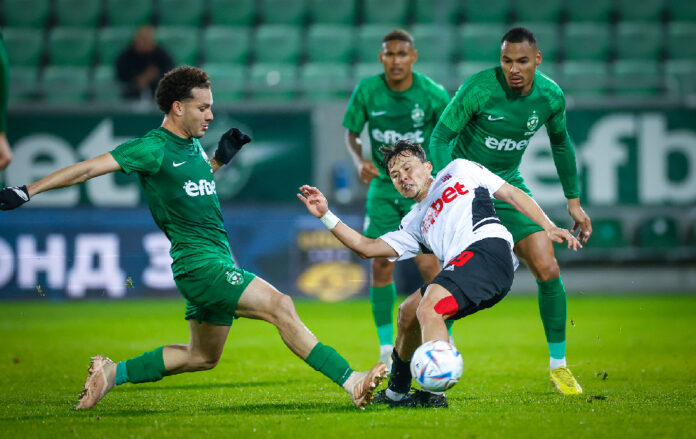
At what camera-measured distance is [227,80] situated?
544 inches

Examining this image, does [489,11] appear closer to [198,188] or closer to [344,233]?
[344,233]

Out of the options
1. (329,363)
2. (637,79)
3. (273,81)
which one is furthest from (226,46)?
(329,363)

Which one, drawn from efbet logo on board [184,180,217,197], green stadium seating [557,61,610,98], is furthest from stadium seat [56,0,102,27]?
efbet logo on board [184,180,217,197]

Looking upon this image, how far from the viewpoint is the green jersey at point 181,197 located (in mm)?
5297

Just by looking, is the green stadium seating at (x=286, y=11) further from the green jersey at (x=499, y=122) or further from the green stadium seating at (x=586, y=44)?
the green jersey at (x=499, y=122)

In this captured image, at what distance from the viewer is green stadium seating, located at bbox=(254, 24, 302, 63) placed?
15.0m

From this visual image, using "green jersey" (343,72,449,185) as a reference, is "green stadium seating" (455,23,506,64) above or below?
above

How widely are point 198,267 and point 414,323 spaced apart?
1294mm

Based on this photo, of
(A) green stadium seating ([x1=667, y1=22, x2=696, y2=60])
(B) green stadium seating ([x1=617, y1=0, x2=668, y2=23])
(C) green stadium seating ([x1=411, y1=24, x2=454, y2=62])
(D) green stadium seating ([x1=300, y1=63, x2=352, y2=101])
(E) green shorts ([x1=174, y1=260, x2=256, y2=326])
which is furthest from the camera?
(B) green stadium seating ([x1=617, y1=0, x2=668, y2=23])

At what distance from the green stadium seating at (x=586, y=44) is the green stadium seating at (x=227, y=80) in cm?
524

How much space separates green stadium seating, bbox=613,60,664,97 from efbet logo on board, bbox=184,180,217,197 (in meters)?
9.36

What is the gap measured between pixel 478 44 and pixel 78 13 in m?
6.79

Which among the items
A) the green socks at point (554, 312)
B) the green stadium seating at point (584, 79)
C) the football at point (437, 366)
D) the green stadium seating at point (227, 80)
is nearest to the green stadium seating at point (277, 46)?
the green stadium seating at point (227, 80)

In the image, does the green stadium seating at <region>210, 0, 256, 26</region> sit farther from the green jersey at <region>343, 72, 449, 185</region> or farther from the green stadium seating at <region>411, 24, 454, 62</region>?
the green jersey at <region>343, 72, 449, 185</region>
